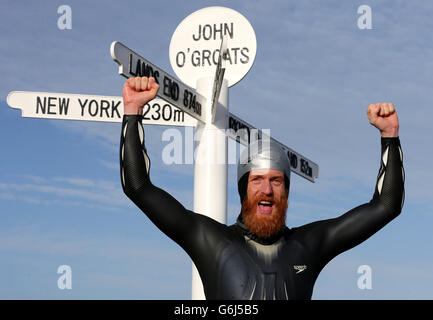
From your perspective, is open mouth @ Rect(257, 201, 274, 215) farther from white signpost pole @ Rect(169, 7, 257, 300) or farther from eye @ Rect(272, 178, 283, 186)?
white signpost pole @ Rect(169, 7, 257, 300)

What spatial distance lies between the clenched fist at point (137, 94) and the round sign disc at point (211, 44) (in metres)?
3.51

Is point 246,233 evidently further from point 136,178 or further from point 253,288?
point 136,178

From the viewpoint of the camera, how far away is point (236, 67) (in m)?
6.71

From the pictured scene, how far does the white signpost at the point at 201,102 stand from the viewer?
20.2 ft

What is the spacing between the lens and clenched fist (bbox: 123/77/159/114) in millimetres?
3102

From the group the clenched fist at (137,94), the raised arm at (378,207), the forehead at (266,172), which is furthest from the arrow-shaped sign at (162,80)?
the raised arm at (378,207)

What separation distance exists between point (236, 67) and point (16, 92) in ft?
7.34

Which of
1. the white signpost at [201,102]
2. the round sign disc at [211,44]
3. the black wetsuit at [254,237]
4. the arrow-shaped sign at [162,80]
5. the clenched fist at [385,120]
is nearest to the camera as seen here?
the black wetsuit at [254,237]

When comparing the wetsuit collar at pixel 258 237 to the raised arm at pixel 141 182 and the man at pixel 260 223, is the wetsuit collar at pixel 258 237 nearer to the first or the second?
the man at pixel 260 223

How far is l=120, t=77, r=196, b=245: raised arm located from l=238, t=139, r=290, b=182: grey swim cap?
1.28 feet

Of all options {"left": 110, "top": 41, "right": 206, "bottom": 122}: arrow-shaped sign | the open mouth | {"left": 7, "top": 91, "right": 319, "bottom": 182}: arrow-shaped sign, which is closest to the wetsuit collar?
the open mouth

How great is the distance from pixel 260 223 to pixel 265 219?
0.03 metres
